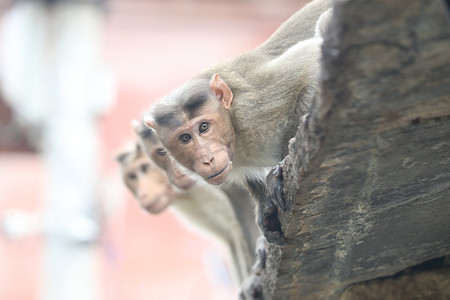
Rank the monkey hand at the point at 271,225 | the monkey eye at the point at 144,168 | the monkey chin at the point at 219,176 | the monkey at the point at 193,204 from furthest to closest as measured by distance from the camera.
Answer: the monkey eye at the point at 144,168 < the monkey at the point at 193,204 < the monkey chin at the point at 219,176 < the monkey hand at the point at 271,225

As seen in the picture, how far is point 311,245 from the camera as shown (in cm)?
376

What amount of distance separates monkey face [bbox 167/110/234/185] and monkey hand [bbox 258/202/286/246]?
0.43 meters

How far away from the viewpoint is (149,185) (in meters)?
6.57

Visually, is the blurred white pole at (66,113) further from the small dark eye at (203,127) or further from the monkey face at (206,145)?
the small dark eye at (203,127)

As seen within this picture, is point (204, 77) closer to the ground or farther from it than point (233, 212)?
farther from it

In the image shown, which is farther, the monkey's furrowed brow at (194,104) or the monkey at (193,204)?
the monkey at (193,204)

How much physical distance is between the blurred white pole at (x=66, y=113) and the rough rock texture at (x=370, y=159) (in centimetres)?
564

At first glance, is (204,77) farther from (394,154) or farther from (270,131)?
(394,154)

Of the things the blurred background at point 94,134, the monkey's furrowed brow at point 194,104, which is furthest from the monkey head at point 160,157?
the blurred background at point 94,134

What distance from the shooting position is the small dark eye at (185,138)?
4359 millimetres

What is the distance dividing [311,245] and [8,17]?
873 centimetres

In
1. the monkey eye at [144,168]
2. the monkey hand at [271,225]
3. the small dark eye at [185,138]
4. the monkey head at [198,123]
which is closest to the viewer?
the monkey hand at [271,225]

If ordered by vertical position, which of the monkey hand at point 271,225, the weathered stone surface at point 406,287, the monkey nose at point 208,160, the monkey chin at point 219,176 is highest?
the monkey nose at point 208,160

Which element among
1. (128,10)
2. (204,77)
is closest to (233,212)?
(204,77)
